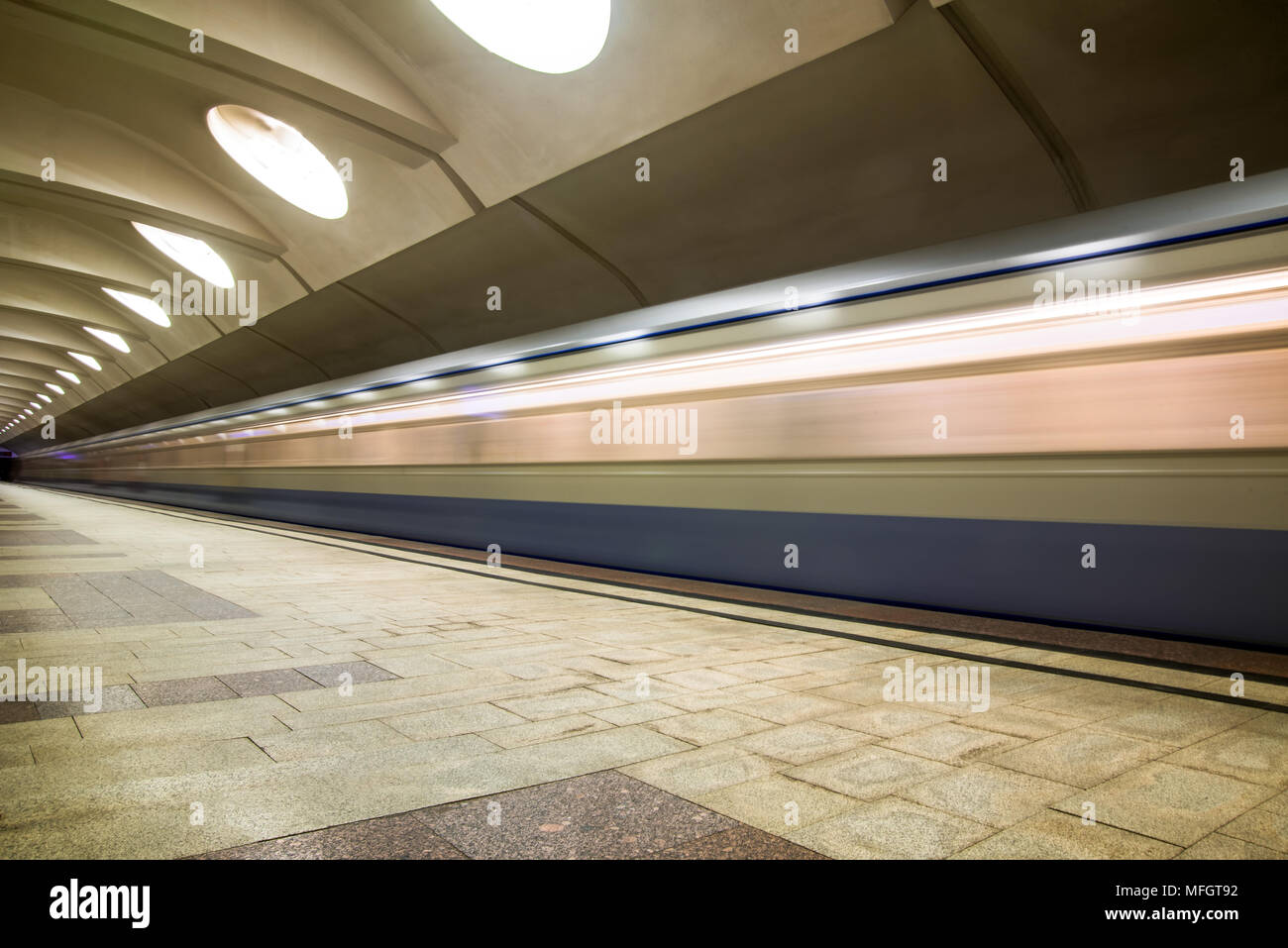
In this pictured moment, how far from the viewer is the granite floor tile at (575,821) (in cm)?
197

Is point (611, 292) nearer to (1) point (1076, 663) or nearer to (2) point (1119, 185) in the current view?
(2) point (1119, 185)

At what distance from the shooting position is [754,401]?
277 inches

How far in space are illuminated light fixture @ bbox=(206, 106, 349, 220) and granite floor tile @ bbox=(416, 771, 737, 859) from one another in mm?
9826

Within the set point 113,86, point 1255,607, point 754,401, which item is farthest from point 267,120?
point 1255,607

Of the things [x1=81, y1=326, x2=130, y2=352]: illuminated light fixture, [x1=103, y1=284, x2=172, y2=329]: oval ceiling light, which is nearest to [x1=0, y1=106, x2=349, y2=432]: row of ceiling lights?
[x1=103, y1=284, x2=172, y2=329]: oval ceiling light

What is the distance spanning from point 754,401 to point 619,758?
4.78 m

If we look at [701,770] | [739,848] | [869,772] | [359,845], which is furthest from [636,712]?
[359,845]

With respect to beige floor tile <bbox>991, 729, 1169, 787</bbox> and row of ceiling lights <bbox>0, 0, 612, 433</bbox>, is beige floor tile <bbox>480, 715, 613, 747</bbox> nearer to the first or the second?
beige floor tile <bbox>991, 729, 1169, 787</bbox>

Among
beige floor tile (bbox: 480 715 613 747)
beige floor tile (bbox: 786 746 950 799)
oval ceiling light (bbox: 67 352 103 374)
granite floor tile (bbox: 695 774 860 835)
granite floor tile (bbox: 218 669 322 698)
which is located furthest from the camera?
oval ceiling light (bbox: 67 352 103 374)

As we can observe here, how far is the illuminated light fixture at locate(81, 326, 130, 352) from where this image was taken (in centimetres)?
2325

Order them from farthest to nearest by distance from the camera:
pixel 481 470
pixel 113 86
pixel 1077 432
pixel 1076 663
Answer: pixel 481 470 < pixel 113 86 < pixel 1077 432 < pixel 1076 663

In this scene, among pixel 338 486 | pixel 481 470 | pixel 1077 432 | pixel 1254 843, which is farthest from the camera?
pixel 338 486

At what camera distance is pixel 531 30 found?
731 cm

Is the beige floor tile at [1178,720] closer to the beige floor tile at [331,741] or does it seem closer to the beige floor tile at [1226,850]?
the beige floor tile at [1226,850]
